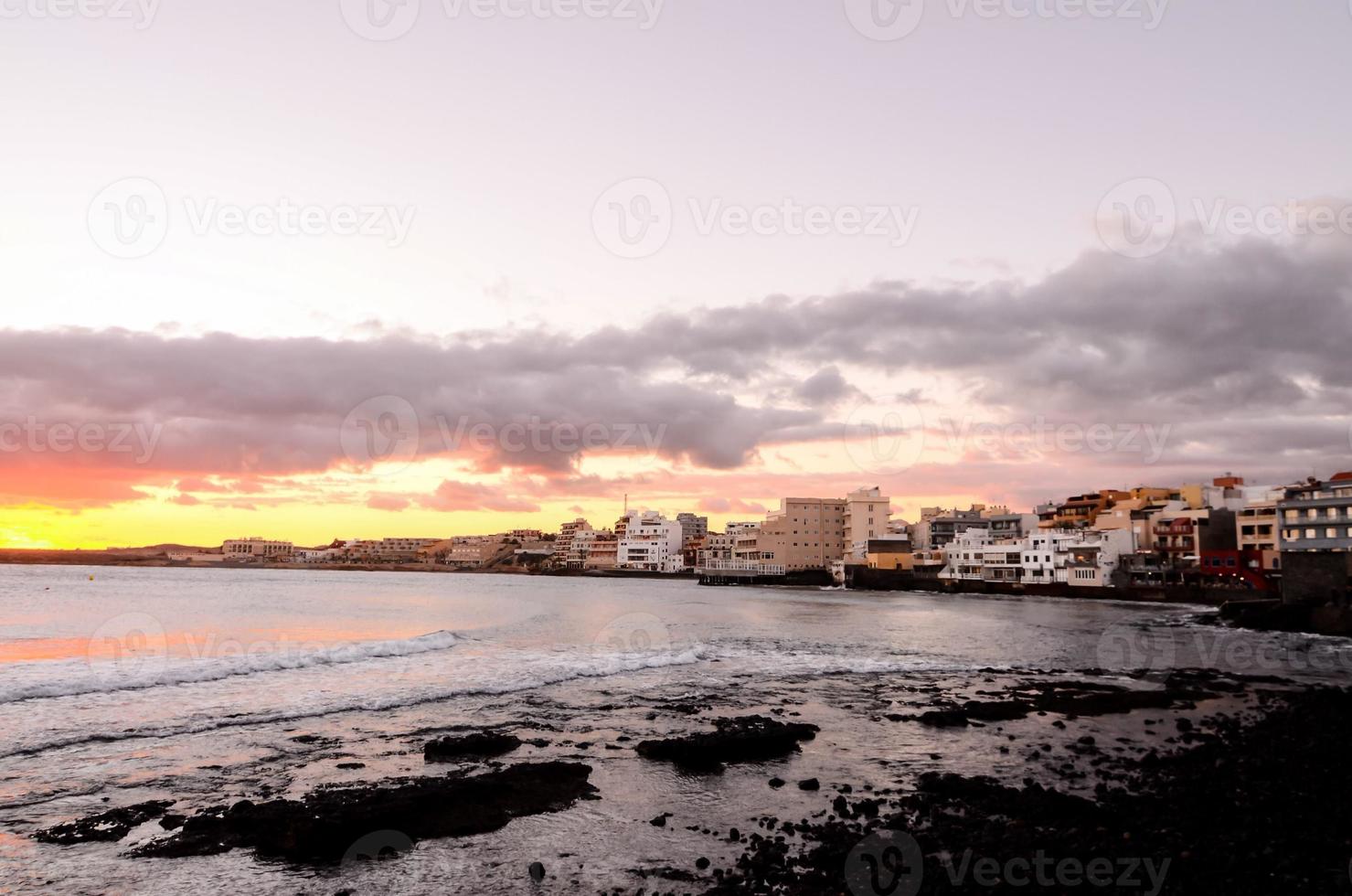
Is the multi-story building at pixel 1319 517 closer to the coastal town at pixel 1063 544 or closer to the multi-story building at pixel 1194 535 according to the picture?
the coastal town at pixel 1063 544

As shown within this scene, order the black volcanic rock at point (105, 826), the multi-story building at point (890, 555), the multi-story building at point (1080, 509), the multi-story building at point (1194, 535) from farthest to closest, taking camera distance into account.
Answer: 1. the multi-story building at point (890, 555)
2. the multi-story building at point (1080, 509)
3. the multi-story building at point (1194, 535)
4. the black volcanic rock at point (105, 826)

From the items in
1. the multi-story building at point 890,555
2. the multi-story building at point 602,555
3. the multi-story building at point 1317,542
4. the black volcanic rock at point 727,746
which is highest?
the multi-story building at point 1317,542

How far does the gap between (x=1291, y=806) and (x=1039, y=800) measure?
3.55 m

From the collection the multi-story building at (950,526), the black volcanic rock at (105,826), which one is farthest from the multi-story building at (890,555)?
the black volcanic rock at (105,826)

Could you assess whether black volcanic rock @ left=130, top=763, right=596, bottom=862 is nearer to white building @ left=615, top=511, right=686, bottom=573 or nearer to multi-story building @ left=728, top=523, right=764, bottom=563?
multi-story building @ left=728, top=523, right=764, bottom=563

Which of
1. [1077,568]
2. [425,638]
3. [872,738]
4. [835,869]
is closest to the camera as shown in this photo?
[835,869]

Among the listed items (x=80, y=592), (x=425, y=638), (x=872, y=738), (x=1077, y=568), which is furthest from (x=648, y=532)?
(x=872, y=738)

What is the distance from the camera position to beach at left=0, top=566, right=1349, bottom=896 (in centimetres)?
1061

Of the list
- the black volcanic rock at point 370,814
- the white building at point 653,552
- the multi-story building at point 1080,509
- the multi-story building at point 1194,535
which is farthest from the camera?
the white building at point 653,552

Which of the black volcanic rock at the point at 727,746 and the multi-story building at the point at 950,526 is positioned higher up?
the multi-story building at the point at 950,526

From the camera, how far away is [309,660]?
3023 centimetres

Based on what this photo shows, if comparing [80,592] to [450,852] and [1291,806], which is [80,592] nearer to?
[450,852]

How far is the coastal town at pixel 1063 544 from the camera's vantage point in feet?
227

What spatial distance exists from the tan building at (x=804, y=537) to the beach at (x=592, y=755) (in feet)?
397
